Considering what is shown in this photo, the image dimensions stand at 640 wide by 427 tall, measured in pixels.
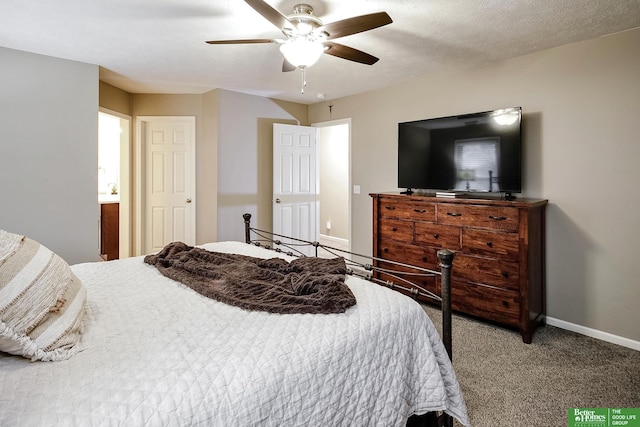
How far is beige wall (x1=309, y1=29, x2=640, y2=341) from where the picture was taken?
2.73 m

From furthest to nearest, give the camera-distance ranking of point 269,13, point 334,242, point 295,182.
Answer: point 334,242, point 295,182, point 269,13

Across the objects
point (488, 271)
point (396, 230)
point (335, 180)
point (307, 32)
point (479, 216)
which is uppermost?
point (307, 32)

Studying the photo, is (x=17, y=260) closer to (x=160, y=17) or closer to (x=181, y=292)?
(x=181, y=292)

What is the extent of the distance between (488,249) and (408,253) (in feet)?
2.68

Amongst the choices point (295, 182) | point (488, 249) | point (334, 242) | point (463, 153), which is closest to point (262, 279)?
point (488, 249)

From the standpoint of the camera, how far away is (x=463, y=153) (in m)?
3.44

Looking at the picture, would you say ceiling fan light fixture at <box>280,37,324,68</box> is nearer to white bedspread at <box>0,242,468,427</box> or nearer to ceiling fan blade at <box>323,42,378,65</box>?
ceiling fan blade at <box>323,42,378,65</box>

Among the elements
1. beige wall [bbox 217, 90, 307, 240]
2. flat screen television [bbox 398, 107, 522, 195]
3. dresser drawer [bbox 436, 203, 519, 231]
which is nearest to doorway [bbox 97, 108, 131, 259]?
beige wall [bbox 217, 90, 307, 240]

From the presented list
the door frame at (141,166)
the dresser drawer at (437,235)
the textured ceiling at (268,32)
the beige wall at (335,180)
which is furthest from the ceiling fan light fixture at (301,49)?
the beige wall at (335,180)

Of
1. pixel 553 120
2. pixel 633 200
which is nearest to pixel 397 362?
pixel 633 200

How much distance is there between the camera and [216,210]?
4.57 m

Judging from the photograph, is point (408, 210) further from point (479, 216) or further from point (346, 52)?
point (346, 52)

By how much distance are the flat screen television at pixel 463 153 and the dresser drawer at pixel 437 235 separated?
44cm

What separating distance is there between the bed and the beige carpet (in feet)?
2.28
